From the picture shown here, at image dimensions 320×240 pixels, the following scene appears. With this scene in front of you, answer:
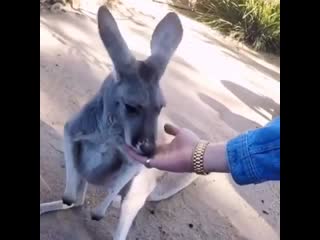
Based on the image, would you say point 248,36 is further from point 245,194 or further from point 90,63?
point 245,194

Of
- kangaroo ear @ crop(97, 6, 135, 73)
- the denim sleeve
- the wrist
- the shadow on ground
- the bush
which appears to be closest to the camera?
the denim sleeve

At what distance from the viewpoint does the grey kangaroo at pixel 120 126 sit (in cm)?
176

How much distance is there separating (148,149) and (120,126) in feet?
0.73

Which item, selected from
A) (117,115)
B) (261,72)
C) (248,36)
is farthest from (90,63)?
(248,36)

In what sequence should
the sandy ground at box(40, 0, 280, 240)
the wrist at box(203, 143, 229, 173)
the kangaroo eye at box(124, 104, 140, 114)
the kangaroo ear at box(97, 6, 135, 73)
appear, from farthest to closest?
the sandy ground at box(40, 0, 280, 240)
the kangaroo eye at box(124, 104, 140, 114)
the kangaroo ear at box(97, 6, 135, 73)
the wrist at box(203, 143, 229, 173)

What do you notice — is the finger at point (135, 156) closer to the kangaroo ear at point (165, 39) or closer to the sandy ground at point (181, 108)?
the kangaroo ear at point (165, 39)

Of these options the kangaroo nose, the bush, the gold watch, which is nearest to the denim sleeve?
the gold watch

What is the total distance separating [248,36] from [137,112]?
18.1 feet

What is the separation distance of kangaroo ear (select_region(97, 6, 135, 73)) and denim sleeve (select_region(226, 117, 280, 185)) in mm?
557

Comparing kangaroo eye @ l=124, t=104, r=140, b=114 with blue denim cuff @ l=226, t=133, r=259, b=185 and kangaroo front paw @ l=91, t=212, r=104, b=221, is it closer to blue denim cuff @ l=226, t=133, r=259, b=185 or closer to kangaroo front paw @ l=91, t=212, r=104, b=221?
blue denim cuff @ l=226, t=133, r=259, b=185

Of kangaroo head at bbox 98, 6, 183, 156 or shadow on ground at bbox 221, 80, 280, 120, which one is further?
shadow on ground at bbox 221, 80, 280, 120

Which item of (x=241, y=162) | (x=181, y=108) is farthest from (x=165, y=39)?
(x=181, y=108)

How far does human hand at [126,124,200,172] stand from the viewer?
1.53 meters

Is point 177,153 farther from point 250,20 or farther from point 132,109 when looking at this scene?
point 250,20
